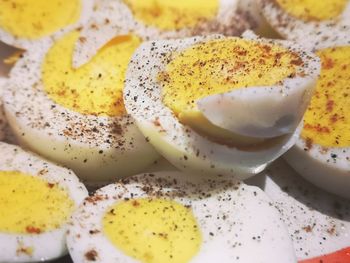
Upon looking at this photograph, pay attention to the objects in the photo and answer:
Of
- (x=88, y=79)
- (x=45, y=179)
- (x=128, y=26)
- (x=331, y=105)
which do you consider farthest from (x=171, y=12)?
(x=45, y=179)

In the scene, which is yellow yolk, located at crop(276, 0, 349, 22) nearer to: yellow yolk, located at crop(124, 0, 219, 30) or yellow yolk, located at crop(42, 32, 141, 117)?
Result: yellow yolk, located at crop(124, 0, 219, 30)

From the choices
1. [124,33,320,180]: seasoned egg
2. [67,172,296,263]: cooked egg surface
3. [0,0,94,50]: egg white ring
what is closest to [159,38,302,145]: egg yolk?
[124,33,320,180]: seasoned egg

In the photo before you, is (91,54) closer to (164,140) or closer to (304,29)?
(164,140)

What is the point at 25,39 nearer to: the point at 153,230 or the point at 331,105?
the point at 153,230

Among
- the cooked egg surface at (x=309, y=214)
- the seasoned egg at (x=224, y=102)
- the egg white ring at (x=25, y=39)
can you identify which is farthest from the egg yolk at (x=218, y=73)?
the egg white ring at (x=25, y=39)

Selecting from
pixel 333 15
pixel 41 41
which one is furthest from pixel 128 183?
pixel 333 15

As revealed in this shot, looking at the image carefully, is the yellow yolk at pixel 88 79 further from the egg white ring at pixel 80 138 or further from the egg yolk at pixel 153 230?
the egg yolk at pixel 153 230
